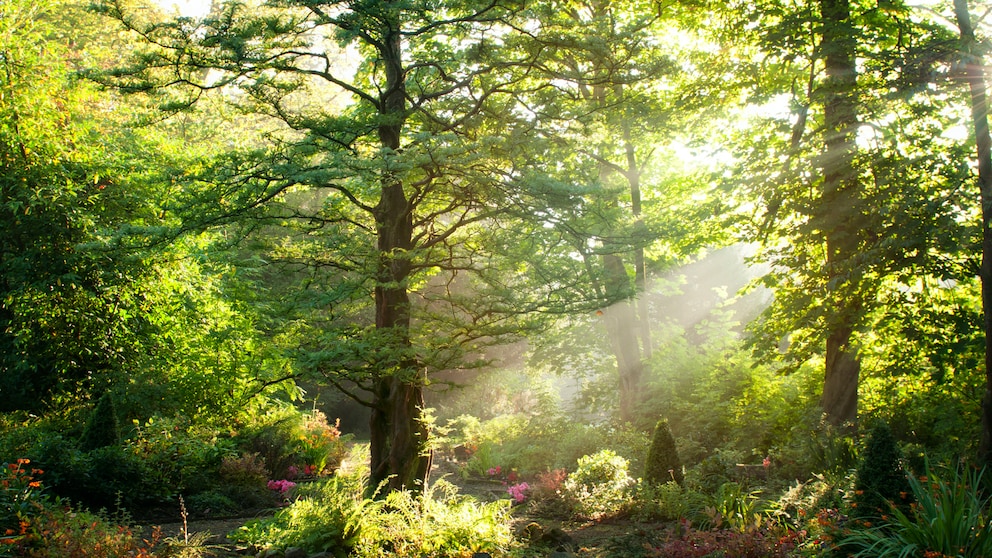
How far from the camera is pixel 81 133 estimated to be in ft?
38.8

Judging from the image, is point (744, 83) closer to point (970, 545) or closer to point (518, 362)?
point (970, 545)

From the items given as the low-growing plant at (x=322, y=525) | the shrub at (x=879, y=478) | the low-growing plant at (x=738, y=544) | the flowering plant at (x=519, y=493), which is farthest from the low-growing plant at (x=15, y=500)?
the flowering plant at (x=519, y=493)

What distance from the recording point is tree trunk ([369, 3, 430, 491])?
25.8 ft

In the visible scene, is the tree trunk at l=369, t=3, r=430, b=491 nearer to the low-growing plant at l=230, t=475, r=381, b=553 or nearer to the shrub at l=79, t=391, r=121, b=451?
the low-growing plant at l=230, t=475, r=381, b=553

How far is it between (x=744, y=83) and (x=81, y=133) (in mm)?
11721

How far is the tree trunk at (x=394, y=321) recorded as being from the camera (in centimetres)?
787

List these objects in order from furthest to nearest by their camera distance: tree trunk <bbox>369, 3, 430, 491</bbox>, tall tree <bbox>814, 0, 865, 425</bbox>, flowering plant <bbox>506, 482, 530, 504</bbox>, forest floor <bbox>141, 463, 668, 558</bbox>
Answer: flowering plant <bbox>506, 482, 530, 504</bbox> < tall tree <bbox>814, 0, 865, 425</bbox> < tree trunk <bbox>369, 3, 430, 491</bbox> < forest floor <bbox>141, 463, 668, 558</bbox>

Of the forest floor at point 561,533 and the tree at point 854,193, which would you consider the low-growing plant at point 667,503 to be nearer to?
the forest floor at point 561,533

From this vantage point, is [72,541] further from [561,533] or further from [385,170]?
[561,533]

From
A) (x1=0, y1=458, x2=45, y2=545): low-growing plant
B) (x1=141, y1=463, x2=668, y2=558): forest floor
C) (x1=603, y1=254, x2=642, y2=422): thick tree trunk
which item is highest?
(x1=603, y1=254, x2=642, y2=422): thick tree trunk

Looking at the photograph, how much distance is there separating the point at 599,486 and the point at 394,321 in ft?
14.0

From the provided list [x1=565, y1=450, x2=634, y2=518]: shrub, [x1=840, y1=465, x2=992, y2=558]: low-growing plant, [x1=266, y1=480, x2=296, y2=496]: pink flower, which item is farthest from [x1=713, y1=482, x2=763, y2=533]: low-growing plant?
[x1=266, y1=480, x2=296, y2=496]: pink flower

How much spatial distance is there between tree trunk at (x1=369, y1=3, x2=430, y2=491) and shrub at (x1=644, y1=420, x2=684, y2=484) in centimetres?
328

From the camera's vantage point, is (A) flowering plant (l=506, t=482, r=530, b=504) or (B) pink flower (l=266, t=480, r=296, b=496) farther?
(A) flowering plant (l=506, t=482, r=530, b=504)
